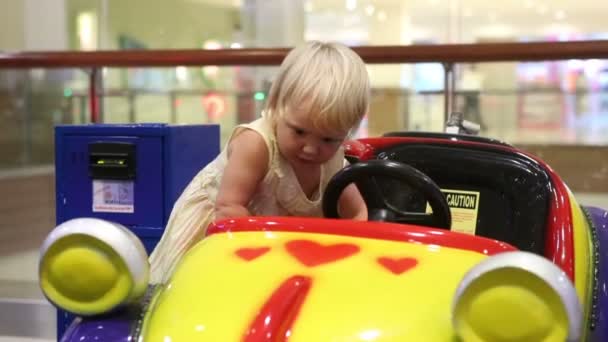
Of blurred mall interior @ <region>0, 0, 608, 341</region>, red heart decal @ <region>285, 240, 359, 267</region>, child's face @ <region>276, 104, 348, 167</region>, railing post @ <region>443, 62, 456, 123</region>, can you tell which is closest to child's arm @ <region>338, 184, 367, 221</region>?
child's face @ <region>276, 104, 348, 167</region>

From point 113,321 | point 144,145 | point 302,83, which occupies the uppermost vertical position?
point 302,83

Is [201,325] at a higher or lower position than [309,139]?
lower

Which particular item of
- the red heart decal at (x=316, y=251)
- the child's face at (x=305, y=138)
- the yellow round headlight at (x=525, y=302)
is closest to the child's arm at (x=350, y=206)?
the child's face at (x=305, y=138)

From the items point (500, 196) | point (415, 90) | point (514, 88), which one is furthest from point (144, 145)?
point (514, 88)

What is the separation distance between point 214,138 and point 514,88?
170 inches

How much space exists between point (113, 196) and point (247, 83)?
414 centimetres

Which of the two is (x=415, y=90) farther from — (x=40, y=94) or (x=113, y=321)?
(x=113, y=321)

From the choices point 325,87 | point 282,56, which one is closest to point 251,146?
point 325,87

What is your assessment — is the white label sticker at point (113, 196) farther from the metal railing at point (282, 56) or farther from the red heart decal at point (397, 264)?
the red heart decal at point (397, 264)

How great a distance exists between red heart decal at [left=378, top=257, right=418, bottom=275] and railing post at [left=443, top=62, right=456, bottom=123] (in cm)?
186

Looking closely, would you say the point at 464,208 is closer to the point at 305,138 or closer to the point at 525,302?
the point at 305,138

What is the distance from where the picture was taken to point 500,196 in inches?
73.5

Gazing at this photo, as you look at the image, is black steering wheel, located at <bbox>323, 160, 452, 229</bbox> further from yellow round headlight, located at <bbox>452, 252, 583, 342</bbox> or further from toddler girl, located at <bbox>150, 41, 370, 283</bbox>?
yellow round headlight, located at <bbox>452, 252, 583, 342</bbox>

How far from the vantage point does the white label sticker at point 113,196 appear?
215 cm
